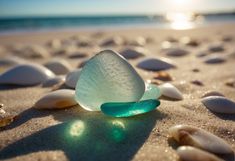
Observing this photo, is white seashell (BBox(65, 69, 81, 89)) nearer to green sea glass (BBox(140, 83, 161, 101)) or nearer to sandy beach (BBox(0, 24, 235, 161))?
sandy beach (BBox(0, 24, 235, 161))

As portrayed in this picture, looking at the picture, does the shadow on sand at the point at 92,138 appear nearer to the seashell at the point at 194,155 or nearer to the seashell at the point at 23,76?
the seashell at the point at 194,155

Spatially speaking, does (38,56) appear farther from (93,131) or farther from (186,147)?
(186,147)

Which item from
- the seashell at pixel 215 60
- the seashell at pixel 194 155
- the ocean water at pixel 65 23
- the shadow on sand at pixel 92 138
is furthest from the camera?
the ocean water at pixel 65 23

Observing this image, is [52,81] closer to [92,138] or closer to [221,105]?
[92,138]

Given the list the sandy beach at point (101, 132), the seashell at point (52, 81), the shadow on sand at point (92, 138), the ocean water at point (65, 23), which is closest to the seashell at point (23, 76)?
the seashell at point (52, 81)

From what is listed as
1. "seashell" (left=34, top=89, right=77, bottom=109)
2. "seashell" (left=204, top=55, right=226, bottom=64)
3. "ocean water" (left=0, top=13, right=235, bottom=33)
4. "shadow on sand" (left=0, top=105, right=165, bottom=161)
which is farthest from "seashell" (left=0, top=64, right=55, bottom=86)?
"ocean water" (left=0, top=13, right=235, bottom=33)

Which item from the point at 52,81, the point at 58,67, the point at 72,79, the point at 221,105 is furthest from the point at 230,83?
the point at 58,67

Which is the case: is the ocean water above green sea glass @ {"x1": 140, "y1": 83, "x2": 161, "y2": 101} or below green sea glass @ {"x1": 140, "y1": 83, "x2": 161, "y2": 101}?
below
